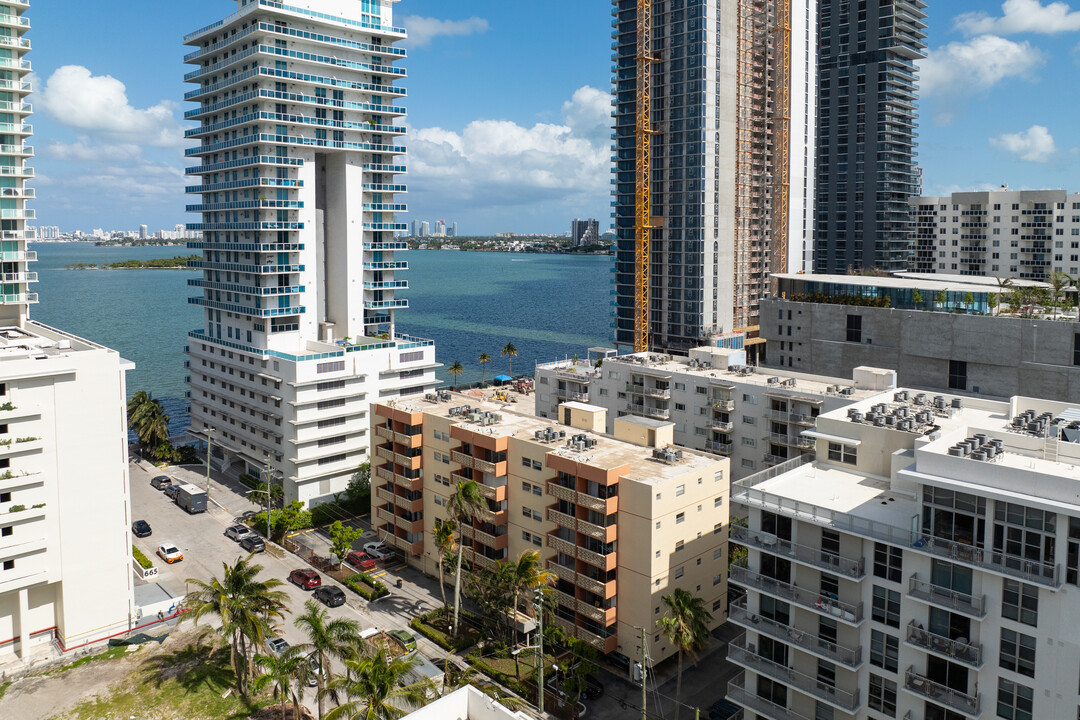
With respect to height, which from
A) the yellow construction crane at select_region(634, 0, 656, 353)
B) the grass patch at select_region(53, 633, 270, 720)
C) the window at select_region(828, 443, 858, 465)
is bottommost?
the grass patch at select_region(53, 633, 270, 720)

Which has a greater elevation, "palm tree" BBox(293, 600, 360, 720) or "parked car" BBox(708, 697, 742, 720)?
"palm tree" BBox(293, 600, 360, 720)

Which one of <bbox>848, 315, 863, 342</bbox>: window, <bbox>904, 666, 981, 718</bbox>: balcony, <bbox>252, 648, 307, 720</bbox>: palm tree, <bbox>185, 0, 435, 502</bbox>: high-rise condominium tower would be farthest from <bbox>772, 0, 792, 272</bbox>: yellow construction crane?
<bbox>252, 648, 307, 720</bbox>: palm tree

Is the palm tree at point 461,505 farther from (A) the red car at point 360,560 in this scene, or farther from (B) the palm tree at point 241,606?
(A) the red car at point 360,560

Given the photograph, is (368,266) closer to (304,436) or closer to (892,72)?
(304,436)

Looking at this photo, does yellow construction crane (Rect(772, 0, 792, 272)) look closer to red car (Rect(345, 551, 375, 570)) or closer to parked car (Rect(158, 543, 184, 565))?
red car (Rect(345, 551, 375, 570))

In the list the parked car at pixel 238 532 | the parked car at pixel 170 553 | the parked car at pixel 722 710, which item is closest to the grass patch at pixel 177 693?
the parked car at pixel 170 553
